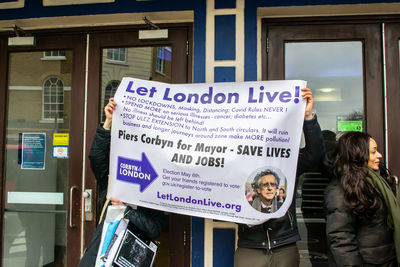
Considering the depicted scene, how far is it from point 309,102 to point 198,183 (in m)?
0.86

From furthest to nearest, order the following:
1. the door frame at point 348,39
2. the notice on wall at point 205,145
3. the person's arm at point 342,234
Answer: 1. the door frame at point 348,39
2. the notice on wall at point 205,145
3. the person's arm at point 342,234

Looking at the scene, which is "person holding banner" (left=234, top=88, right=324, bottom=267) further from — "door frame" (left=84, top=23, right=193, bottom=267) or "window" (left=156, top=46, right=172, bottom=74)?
"window" (left=156, top=46, right=172, bottom=74)

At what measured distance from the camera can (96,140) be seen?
92.3 inches

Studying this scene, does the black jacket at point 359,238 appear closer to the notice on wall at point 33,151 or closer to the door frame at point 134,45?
the door frame at point 134,45

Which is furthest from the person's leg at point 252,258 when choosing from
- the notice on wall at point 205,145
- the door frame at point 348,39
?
the door frame at point 348,39

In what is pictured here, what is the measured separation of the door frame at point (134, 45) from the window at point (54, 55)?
297 millimetres

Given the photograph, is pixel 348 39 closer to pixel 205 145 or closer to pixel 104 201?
pixel 205 145

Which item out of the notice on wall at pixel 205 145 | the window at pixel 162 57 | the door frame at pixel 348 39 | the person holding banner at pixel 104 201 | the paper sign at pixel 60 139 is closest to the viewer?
the notice on wall at pixel 205 145

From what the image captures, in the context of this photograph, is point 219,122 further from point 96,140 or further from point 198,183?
point 96,140

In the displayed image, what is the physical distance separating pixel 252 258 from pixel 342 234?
1.86 feet

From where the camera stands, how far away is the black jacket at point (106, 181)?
2.26m

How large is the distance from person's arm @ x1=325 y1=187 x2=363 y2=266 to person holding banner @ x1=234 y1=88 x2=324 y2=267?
0.25 m

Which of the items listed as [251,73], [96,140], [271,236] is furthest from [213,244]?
[251,73]

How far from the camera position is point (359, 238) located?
2018 mm
